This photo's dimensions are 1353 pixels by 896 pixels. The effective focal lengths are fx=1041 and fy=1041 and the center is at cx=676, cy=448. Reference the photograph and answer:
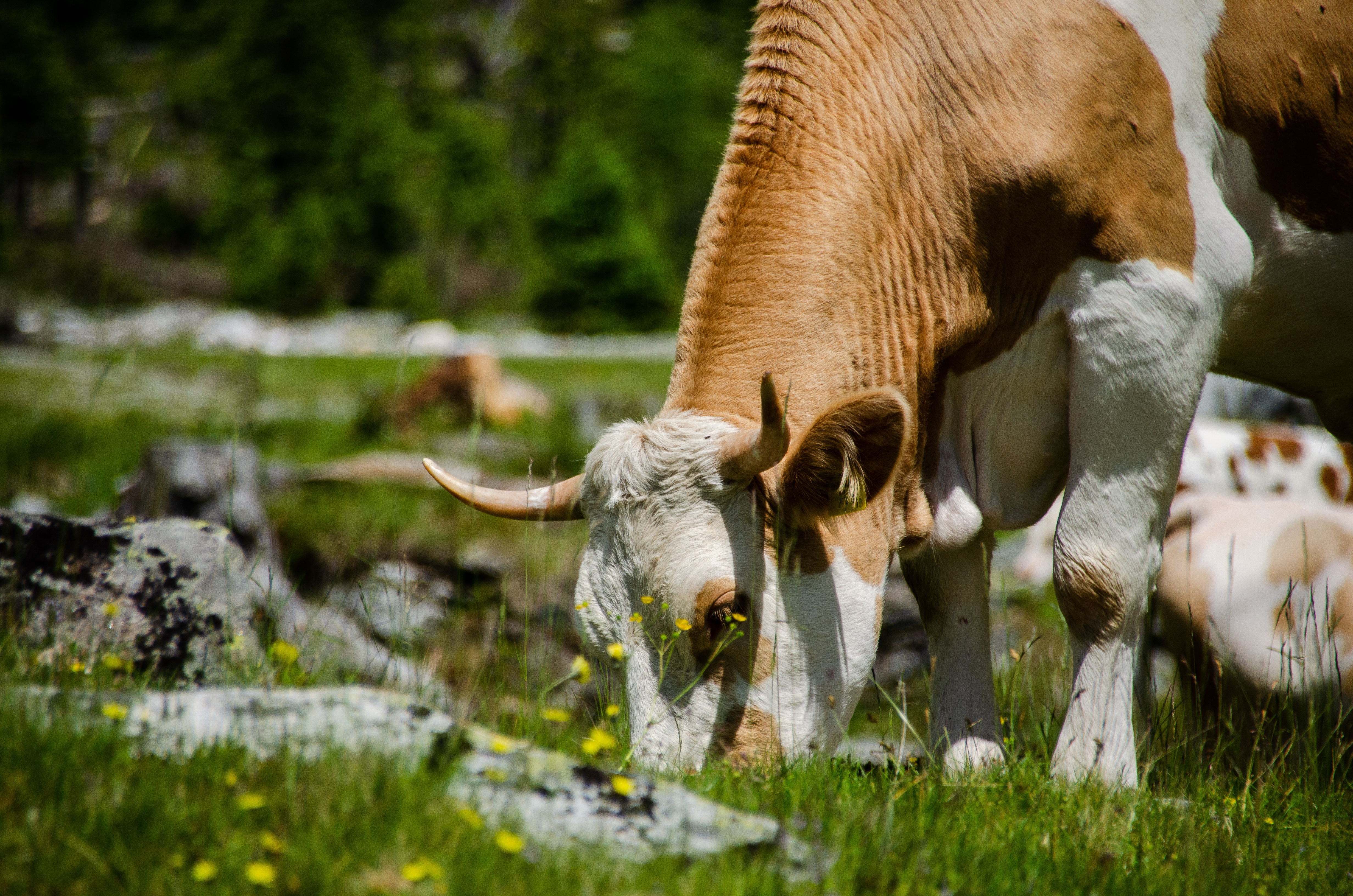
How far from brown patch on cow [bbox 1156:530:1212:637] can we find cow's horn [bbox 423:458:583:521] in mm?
2479

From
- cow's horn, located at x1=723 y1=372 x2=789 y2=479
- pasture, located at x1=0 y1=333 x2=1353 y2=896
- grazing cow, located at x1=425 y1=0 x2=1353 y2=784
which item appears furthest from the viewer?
grazing cow, located at x1=425 y1=0 x2=1353 y2=784

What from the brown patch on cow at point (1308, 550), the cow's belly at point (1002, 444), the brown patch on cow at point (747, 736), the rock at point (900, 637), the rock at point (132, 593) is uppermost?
the cow's belly at point (1002, 444)

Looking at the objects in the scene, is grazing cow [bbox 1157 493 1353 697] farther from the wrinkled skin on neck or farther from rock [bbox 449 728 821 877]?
rock [bbox 449 728 821 877]

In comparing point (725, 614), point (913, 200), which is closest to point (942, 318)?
point (913, 200)

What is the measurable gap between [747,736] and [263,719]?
1.44 meters

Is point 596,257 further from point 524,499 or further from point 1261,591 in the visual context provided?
point 524,499

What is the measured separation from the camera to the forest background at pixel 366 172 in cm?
3356

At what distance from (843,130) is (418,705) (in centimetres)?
231

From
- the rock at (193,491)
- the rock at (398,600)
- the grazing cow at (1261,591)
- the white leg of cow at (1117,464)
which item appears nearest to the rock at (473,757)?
the rock at (398,600)

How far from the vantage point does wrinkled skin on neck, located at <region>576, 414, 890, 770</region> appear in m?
2.99

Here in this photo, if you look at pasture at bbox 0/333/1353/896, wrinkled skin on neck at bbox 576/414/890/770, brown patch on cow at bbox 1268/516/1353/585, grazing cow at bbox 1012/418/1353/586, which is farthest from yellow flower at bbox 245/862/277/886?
grazing cow at bbox 1012/418/1353/586

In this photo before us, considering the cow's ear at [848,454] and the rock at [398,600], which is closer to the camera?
the cow's ear at [848,454]

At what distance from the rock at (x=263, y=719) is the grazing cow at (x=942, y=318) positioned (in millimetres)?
969

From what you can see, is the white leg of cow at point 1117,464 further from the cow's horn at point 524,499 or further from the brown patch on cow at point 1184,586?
the cow's horn at point 524,499
